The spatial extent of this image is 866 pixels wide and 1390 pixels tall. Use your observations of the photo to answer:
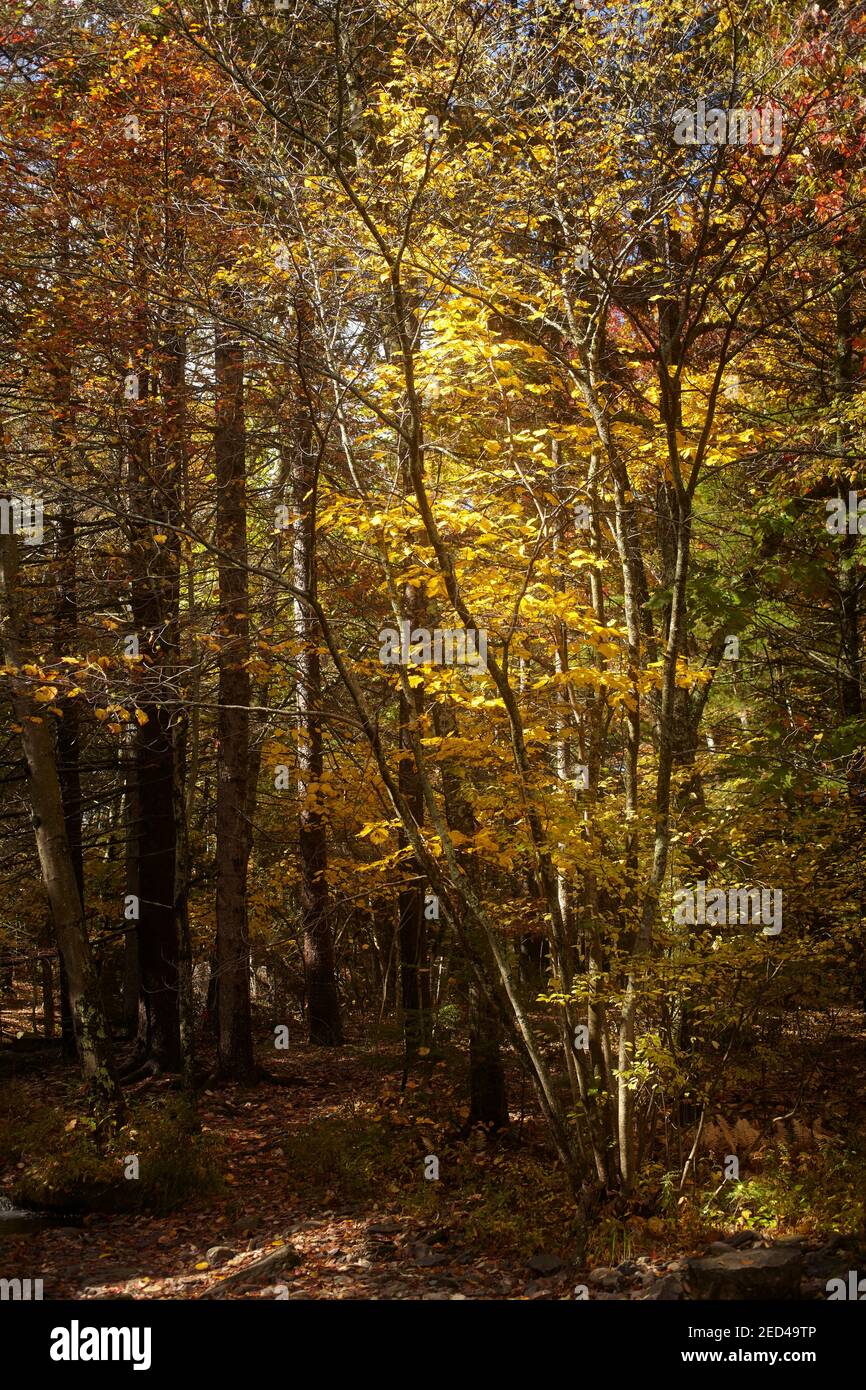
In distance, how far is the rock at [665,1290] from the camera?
Result: 207 inches

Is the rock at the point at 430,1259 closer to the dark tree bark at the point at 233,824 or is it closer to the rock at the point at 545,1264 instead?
the rock at the point at 545,1264

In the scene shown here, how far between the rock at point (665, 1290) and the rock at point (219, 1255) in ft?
9.79

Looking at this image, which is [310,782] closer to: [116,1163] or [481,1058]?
[481,1058]

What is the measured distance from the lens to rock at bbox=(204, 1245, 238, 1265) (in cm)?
657

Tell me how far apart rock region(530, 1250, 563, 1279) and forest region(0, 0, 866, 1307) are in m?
0.07

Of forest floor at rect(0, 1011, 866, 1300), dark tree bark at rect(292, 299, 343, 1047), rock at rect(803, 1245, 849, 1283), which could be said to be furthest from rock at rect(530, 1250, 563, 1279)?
dark tree bark at rect(292, 299, 343, 1047)

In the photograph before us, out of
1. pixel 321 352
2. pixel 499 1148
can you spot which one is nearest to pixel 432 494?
pixel 321 352

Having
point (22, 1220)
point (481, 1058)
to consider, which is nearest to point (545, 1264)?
point (481, 1058)

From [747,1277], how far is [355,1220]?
3.45 meters

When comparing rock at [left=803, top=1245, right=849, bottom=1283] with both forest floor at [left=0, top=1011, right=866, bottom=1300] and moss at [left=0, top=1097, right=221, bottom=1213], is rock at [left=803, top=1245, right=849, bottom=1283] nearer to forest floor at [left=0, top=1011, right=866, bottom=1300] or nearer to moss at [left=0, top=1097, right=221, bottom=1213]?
forest floor at [left=0, top=1011, right=866, bottom=1300]

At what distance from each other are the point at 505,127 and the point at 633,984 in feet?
20.7

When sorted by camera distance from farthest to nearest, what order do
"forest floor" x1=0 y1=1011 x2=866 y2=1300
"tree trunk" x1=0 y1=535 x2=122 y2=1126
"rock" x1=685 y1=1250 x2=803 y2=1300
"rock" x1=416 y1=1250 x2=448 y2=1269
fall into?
"tree trunk" x1=0 y1=535 x2=122 y2=1126 → "rock" x1=416 y1=1250 x2=448 y2=1269 → "forest floor" x1=0 y1=1011 x2=866 y2=1300 → "rock" x1=685 y1=1250 x2=803 y2=1300

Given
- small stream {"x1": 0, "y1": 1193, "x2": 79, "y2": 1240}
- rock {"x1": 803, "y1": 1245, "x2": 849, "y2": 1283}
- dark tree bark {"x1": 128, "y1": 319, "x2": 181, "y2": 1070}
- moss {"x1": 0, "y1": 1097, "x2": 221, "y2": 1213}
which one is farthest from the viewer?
dark tree bark {"x1": 128, "y1": 319, "x2": 181, "y2": 1070}
